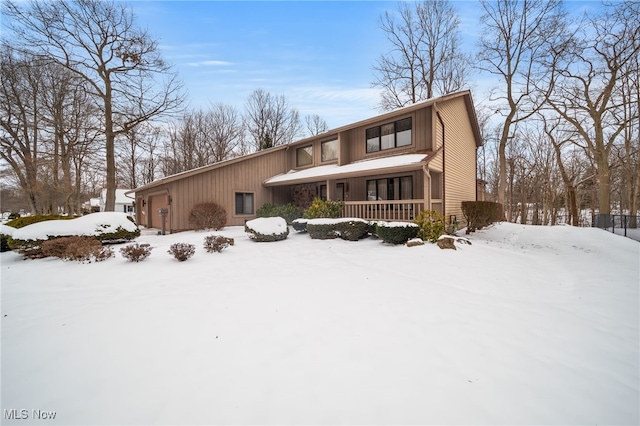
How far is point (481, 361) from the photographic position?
2.88 meters

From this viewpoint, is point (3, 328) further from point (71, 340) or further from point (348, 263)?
point (348, 263)

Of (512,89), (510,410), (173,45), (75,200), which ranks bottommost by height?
(510,410)

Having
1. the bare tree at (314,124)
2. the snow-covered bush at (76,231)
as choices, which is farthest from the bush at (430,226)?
the bare tree at (314,124)

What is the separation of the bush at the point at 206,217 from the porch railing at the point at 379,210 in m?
6.99

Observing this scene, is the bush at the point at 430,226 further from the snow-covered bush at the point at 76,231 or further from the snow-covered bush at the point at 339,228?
the snow-covered bush at the point at 76,231

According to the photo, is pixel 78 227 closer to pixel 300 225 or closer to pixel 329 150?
pixel 300 225

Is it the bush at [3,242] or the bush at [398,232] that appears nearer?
the bush at [3,242]

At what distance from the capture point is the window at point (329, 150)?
51.4 ft

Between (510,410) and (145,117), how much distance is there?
21036 millimetres

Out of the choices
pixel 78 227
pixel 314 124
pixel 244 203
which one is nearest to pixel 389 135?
pixel 244 203

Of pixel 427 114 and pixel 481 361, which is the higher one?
pixel 427 114

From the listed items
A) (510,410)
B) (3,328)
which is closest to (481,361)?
(510,410)

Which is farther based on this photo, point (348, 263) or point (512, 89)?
point (512, 89)

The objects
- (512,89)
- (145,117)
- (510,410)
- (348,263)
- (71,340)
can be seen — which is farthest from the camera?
(512,89)
